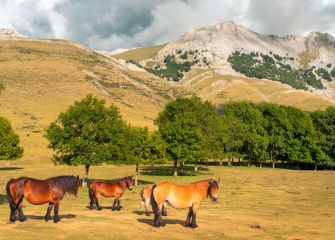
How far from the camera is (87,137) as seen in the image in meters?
56.4

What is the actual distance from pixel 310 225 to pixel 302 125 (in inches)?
3494

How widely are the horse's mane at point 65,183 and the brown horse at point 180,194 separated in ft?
15.8

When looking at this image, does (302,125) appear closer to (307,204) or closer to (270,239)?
(307,204)

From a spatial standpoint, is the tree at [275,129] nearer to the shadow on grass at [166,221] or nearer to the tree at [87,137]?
→ the tree at [87,137]

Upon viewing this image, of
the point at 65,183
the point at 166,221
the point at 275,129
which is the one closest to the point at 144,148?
the point at 166,221

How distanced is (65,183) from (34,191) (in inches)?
72.0

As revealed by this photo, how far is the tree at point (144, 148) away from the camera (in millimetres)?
61172

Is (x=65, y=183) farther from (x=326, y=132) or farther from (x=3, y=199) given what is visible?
(x=326, y=132)

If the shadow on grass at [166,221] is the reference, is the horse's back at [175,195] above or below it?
above

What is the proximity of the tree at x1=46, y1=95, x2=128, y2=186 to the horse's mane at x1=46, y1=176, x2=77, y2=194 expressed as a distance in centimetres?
3123

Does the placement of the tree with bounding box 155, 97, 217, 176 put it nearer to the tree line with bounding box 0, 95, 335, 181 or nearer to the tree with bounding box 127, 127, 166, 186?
the tree line with bounding box 0, 95, 335, 181

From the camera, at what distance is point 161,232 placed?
22.6m

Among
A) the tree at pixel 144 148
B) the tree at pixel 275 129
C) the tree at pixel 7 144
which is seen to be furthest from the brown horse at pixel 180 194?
the tree at pixel 275 129

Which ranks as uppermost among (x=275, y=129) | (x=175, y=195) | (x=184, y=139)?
(x=275, y=129)
